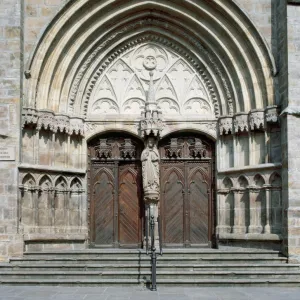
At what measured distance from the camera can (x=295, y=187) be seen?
9.85 metres

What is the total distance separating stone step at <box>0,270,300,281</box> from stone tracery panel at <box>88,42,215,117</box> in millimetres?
4190

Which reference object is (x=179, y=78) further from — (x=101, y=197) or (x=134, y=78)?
(x=101, y=197)

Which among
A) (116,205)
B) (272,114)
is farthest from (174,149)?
(272,114)

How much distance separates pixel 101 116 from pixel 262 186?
12.7 ft

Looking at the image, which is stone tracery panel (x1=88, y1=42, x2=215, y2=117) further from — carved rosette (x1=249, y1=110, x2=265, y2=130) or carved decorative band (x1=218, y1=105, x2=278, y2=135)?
carved rosette (x1=249, y1=110, x2=265, y2=130)

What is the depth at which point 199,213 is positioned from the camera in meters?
11.9

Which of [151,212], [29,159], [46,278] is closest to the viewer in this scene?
[46,278]

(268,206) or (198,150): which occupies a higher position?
(198,150)

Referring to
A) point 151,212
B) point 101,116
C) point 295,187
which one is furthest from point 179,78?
point 295,187

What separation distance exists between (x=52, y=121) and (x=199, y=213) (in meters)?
A: 3.81

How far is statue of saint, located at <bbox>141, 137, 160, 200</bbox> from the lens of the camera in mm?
11477

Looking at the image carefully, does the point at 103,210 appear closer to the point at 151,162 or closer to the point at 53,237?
the point at 53,237

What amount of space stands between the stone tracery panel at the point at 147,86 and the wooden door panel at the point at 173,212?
5.50 ft

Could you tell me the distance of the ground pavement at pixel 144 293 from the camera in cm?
784
